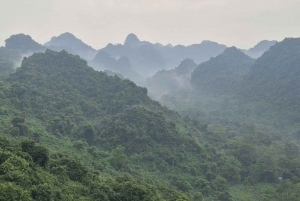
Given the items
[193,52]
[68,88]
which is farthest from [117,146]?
[193,52]

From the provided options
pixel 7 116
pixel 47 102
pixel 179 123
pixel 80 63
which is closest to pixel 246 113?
pixel 179 123

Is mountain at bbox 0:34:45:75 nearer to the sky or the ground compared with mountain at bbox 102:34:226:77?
nearer to the ground

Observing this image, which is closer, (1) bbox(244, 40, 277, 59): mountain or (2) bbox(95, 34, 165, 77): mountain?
(1) bbox(244, 40, 277, 59): mountain

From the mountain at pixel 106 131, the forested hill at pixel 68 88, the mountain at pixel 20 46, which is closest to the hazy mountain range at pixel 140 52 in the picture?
the mountain at pixel 20 46

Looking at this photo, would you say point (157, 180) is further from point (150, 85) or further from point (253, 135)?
point (150, 85)

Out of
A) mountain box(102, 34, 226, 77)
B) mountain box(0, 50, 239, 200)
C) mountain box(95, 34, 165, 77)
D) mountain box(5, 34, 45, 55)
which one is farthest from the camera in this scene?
mountain box(102, 34, 226, 77)

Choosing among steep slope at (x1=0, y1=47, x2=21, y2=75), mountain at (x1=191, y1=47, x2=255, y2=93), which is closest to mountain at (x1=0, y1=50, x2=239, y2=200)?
steep slope at (x1=0, y1=47, x2=21, y2=75)

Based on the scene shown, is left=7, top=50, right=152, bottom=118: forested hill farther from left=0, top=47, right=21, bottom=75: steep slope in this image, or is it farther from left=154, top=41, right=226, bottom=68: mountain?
left=154, top=41, right=226, bottom=68: mountain
